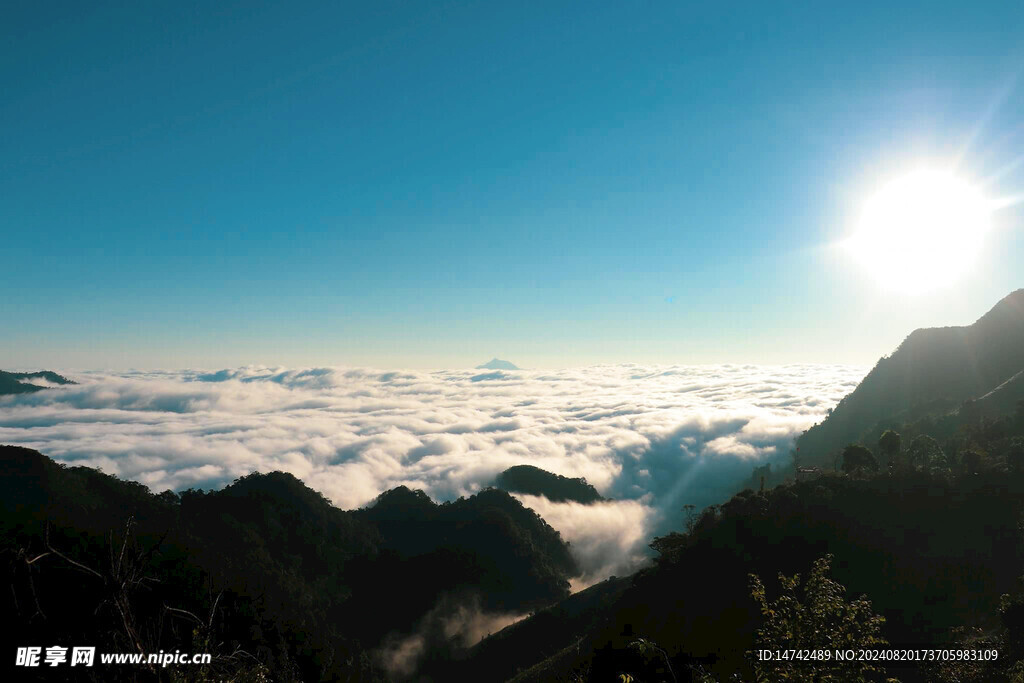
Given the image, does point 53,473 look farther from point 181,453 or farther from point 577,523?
point 577,523

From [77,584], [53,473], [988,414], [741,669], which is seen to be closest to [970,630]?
[741,669]

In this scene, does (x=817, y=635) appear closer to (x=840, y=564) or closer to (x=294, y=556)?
(x=840, y=564)

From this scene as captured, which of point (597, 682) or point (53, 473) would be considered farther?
point (53, 473)

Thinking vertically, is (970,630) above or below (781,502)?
below

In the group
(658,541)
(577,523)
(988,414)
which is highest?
(988,414)

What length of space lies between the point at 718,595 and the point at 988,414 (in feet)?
282

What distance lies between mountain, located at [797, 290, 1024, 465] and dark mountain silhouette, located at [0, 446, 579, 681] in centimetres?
8450

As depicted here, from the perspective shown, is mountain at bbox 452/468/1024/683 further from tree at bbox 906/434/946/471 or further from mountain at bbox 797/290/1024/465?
mountain at bbox 797/290/1024/465

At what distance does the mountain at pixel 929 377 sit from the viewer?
12400 cm

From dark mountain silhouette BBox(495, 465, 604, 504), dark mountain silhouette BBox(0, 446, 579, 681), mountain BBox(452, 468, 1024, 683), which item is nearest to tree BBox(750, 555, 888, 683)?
mountain BBox(452, 468, 1024, 683)

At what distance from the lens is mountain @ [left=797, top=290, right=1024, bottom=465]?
124 meters

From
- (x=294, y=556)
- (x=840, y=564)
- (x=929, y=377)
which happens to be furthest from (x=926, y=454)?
(x=294, y=556)

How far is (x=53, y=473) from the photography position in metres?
83.4

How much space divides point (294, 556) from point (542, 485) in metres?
99.1
